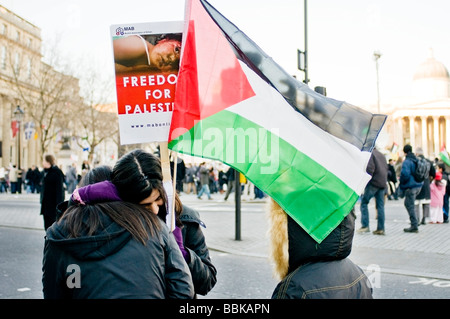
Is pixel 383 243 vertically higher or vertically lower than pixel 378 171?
lower

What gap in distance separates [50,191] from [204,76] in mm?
7280

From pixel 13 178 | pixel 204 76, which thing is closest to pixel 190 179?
pixel 13 178

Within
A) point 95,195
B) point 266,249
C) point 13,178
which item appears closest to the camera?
point 95,195

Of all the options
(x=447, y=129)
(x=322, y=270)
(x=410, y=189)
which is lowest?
(x=410, y=189)

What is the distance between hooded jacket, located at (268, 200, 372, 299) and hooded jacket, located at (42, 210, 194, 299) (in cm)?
64

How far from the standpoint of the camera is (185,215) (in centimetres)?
289

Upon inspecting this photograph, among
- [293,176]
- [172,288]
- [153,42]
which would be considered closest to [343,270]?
[293,176]

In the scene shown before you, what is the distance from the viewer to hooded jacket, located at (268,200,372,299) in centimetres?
234

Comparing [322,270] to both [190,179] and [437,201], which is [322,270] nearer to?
[437,201]

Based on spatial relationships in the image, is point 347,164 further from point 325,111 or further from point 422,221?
point 422,221

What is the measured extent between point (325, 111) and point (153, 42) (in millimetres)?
1079

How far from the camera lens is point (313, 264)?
2410 millimetres

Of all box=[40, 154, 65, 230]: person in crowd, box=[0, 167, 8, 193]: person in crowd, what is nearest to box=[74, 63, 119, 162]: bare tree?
box=[0, 167, 8, 193]: person in crowd

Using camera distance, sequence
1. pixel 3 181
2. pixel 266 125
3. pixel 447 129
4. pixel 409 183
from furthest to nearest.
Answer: pixel 447 129
pixel 3 181
pixel 409 183
pixel 266 125
